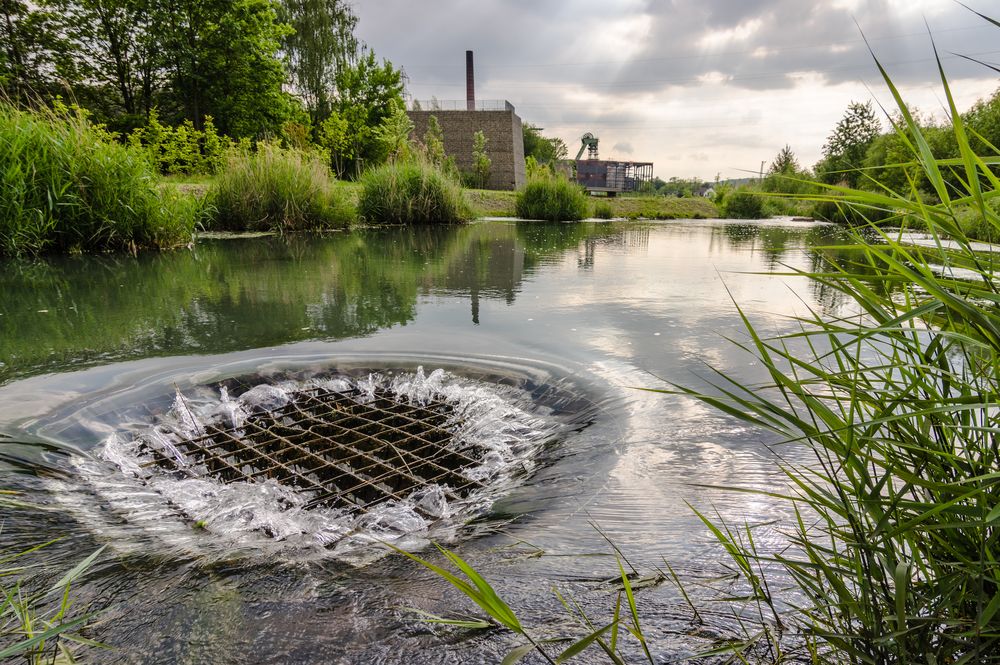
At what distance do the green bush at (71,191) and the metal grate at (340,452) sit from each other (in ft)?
16.8

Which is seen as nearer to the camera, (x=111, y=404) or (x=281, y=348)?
(x=111, y=404)

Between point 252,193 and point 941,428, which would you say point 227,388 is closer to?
point 941,428

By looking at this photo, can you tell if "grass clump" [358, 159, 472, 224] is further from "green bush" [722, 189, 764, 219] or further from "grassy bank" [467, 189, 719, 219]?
"green bush" [722, 189, 764, 219]

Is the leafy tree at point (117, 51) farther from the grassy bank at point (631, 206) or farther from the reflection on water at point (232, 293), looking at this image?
the reflection on water at point (232, 293)

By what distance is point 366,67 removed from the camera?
26672mm

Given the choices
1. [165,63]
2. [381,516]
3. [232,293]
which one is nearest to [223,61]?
[165,63]

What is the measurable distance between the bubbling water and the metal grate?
0.14 feet

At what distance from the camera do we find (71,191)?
6004 mm

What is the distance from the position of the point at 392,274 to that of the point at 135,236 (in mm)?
3711

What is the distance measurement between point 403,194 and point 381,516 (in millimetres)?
11106

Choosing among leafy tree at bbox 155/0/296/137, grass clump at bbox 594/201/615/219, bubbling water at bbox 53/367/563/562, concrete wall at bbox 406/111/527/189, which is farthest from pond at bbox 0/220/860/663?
concrete wall at bbox 406/111/527/189

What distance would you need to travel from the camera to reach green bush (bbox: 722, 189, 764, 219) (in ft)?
85.6

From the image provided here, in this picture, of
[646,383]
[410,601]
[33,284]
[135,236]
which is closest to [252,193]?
[135,236]

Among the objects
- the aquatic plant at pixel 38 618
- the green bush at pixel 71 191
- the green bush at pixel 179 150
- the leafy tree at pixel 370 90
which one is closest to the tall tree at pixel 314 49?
the leafy tree at pixel 370 90
